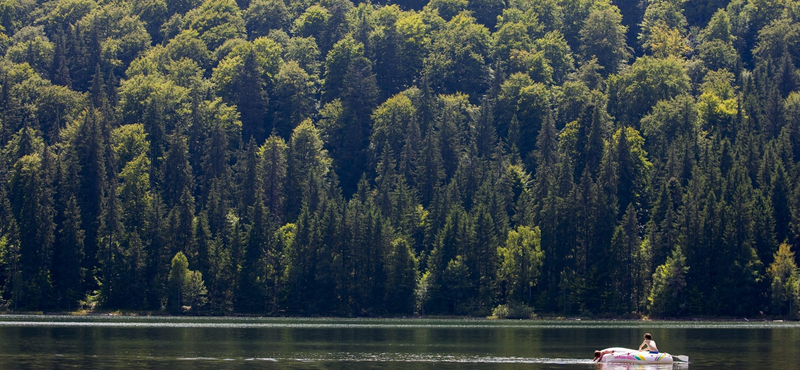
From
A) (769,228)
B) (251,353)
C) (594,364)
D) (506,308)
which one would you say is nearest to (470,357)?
(594,364)

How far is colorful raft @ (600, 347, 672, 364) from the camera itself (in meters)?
84.4

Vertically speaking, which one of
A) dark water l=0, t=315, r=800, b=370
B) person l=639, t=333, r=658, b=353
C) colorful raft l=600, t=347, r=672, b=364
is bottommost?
dark water l=0, t=315, r=800, b=370

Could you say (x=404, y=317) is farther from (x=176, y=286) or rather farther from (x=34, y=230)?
(x=34, y=230)

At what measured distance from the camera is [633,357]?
84.7 m

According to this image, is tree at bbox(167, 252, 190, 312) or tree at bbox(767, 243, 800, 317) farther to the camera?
tree at bbox(167, 252, 190, 312)

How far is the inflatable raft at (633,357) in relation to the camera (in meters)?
84.4

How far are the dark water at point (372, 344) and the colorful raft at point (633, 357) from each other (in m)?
0.70

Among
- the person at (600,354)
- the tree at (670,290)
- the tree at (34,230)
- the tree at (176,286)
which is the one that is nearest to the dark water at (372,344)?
the person at (600,354)

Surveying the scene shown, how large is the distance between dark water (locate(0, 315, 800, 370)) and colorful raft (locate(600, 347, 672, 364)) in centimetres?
70

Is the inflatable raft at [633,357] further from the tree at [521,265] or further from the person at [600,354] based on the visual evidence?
the tree at [521,265]

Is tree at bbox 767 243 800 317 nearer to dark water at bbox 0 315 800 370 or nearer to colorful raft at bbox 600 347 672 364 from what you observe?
dark water at bbox 0 315 800 370

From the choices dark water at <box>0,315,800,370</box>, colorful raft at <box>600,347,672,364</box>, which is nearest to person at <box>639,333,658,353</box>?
colorful raft at <box>600,347,672,364</box>

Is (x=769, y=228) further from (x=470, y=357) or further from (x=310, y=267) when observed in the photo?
(x=470, y=357)

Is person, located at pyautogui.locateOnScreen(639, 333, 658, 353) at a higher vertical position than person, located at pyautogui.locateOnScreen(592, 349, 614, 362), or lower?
higher
